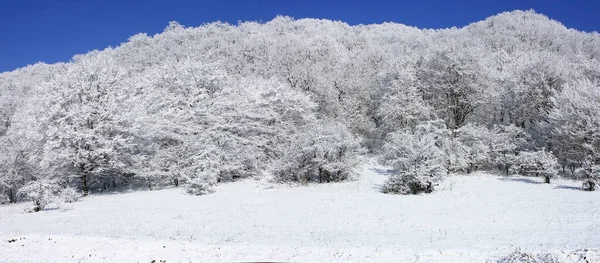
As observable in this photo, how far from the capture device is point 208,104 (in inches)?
1532

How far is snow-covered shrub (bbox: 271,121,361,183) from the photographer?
109ft

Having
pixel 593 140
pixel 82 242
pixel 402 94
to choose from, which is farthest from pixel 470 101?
pixel 82 242

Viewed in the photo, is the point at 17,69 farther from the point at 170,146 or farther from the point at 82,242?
the point at 82,242

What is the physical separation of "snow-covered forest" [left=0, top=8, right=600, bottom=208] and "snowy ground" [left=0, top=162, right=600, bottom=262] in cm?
378

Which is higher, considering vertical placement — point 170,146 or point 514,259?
point 170,146

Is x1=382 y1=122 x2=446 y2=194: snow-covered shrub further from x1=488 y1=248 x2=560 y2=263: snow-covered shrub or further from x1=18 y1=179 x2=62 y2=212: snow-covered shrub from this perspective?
x1=18 y1=179 x2=62 y2=212: snow-covered shrub

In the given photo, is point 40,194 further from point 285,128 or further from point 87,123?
point 285,128

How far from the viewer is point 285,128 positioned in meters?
43.0

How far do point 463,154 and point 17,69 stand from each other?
123394mm

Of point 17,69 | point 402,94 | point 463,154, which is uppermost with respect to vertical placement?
point 17,69

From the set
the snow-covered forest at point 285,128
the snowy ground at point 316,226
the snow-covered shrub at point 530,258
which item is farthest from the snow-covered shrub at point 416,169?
the snow-covered shrub at point 530,258

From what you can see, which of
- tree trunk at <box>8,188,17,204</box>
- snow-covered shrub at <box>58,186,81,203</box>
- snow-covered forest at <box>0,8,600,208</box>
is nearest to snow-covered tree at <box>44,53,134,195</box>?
snow-covered forest at <box>0,8,600,208</box>

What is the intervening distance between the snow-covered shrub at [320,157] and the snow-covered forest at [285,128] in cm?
11

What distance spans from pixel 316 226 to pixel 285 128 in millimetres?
24992
